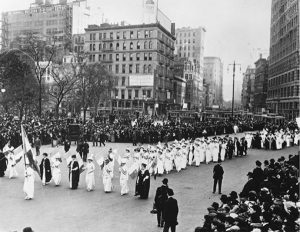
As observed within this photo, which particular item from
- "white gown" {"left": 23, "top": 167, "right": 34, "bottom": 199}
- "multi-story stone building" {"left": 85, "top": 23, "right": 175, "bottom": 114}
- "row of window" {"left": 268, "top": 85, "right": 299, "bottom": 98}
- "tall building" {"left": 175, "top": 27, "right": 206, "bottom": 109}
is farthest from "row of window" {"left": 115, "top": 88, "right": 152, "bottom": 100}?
"white gown" {"left": 23, "top": 167, "right": 34, "bottom": 199}

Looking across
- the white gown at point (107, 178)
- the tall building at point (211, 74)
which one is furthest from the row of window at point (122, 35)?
the tall building at point (211, 74)

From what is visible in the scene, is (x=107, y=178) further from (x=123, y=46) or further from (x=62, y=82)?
(x=123, y=46)

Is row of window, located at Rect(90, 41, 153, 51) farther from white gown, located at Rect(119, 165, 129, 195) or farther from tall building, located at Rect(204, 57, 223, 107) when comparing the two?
tall building, located at Rect(204, 57, 223, 107)

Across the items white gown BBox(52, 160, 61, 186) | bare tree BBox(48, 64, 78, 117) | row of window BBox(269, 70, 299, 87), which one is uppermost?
row of window BBox(269, 70, 299, 87)

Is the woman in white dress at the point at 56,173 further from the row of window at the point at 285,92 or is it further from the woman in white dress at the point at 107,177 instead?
the row of window at the point at 285,92

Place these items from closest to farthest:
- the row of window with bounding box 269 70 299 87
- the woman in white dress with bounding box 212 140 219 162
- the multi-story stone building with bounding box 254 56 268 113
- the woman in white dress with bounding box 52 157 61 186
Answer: the woman in white dress with bounding box 52 157 61 186, the woman in white dress with bounding box 212 140 219 162, the row of window with bounding box 269 70 299 87, the multi-story stone building with bounding box 254 56 268 113

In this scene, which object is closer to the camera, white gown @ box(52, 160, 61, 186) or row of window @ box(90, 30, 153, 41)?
white gown @ box(52, 160, 61, 186)

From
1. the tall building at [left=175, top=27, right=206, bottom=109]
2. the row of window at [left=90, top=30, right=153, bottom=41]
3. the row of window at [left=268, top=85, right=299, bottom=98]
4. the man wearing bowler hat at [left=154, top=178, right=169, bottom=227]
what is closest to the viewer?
the man wearing bowler hat at [left=154, top=178, right=169, bottom=227]
